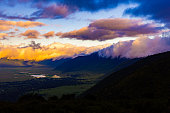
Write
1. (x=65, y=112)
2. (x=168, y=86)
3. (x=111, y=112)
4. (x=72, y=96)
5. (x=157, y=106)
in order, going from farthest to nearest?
1. (x=168, y=86)
2. (x=72, y=96)
3. (x=157, y=106)
4. (x=111, y=112)
5. (x=65, y=112)

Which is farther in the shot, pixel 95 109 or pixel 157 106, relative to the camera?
pixel 157 106

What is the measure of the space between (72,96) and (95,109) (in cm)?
4317

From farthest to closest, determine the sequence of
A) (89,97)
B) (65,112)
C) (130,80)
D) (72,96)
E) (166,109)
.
A: (130,80), (72,96), (89,97), (166,109), (65,112)

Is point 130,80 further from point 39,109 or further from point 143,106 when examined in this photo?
point 39,109

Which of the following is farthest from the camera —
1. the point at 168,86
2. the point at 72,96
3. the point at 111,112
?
the point at 168,86

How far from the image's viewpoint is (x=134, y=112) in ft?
172

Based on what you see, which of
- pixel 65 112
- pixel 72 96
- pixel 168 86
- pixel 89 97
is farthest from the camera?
pixel 168 86

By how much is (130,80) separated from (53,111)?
12528 cm

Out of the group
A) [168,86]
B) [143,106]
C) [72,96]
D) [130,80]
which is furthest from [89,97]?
[130,80]

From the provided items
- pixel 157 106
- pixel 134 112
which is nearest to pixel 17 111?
pixel 134 112

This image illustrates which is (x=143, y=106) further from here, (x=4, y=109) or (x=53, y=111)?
(x=4, y=109)

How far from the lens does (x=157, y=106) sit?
58.7 m

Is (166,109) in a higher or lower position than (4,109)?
lower

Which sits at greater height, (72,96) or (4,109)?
(4,109)
